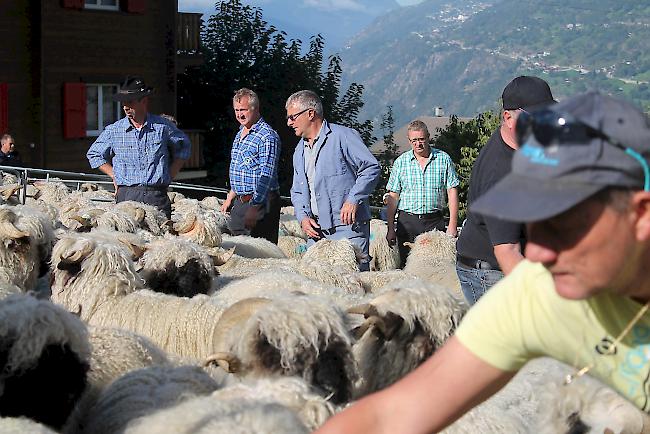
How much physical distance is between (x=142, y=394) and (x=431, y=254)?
578 centimetres

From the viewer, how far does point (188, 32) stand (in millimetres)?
26938

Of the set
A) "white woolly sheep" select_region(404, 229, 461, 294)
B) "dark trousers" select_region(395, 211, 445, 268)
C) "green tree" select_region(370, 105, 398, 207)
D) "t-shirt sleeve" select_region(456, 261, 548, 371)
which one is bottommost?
"green tree" select_region(370, 105, 398, 207)

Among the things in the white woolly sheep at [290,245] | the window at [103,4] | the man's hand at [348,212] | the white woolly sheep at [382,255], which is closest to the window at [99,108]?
the window at [103,4]

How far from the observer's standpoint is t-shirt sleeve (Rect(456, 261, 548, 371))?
204 cm

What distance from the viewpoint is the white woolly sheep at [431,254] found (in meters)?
8.59

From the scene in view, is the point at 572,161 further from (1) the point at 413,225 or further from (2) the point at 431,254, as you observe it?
Answer: (1) the point at 413,225

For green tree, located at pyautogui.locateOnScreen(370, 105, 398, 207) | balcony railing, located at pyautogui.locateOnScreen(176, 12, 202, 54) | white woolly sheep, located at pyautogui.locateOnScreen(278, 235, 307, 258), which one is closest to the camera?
white woolly sheep, located at pyautogui.locateOnScreen(278, 235, 307, 258)

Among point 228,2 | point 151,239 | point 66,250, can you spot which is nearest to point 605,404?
point 66,250

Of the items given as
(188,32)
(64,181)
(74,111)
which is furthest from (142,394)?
(188,32)

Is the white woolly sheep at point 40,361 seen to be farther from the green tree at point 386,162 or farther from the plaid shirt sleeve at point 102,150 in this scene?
the green tree at point 386,162

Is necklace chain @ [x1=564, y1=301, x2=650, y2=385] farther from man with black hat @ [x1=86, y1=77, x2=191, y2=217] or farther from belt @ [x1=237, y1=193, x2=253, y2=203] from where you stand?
belt @ [x1=237, y1=193, x2=253, y2=203]

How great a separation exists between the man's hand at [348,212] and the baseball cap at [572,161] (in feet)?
16.5

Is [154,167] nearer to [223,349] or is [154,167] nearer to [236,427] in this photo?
[223,349]

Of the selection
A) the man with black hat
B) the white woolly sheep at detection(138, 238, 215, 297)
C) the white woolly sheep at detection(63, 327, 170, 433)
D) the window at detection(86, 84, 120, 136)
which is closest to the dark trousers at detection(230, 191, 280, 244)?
the man with black hat
